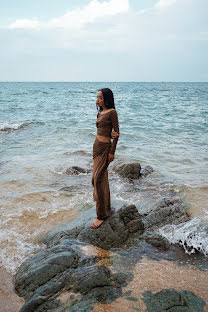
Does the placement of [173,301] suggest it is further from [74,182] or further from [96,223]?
[74,182]

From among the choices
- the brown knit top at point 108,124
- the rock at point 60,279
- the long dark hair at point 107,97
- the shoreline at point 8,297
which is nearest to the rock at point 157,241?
the rock at point 60,279

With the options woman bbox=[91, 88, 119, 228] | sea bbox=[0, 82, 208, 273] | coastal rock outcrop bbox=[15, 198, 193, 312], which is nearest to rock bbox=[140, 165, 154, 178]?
sea bbox=[0, 82, 208, 273]

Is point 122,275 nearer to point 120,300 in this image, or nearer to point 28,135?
point 120,300

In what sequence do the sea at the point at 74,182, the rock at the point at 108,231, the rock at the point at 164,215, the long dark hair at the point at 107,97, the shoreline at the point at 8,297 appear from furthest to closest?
the rock at the point at 164,215
the sea at the point at 74,182
the rock at the point at 108,231
the long dark hair at the point at 107,97
the shoreline at the point at 8,297

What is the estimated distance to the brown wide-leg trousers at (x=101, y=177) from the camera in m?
4.47

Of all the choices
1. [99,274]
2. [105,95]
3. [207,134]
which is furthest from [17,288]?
[207,134]

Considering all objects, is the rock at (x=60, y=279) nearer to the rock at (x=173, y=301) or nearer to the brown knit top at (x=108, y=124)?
the rock at (x=173, y=301)

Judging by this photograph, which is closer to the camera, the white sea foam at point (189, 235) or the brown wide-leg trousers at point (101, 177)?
the white sea foam at point (189, 235)

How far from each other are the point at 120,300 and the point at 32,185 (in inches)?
204

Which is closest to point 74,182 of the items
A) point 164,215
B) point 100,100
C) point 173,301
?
point 164,215

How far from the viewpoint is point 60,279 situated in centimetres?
341

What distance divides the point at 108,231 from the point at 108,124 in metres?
1.73

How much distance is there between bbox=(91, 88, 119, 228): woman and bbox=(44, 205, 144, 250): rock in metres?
0.12

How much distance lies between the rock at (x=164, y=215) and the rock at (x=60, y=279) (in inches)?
64.4
